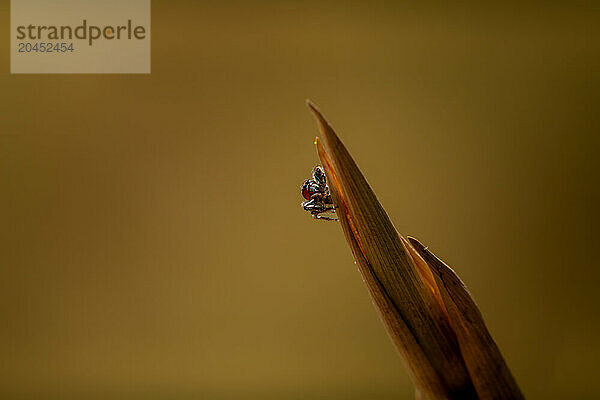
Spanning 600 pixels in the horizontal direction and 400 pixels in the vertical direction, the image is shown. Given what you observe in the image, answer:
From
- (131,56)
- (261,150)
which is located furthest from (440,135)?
(131,56)

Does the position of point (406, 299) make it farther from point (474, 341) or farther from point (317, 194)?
point (317, 194)

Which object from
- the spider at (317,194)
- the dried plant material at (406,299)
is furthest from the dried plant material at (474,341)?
the spider at (317,194)

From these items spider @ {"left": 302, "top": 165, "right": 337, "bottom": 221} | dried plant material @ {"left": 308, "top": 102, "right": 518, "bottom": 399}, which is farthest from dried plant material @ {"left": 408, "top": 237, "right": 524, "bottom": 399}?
spider @ {"left": 302, "top": 165, "right": 337, "bottom": 221}

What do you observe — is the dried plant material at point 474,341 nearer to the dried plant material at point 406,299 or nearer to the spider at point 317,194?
the dried plant material at point 406,299

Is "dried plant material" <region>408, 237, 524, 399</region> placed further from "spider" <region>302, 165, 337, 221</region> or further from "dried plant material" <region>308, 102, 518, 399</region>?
"spider" <region>302, 165, 337, 221</region>

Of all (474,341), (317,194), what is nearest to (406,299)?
(474,341)

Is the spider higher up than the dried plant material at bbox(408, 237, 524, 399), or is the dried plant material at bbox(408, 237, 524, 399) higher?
the spider

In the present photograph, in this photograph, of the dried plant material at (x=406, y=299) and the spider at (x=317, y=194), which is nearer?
the dried plant material at (x=406, y=299)

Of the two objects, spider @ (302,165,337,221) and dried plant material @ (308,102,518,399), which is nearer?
dried plant material @ (308,102,518,399)

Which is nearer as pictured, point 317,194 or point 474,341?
point 474,341
